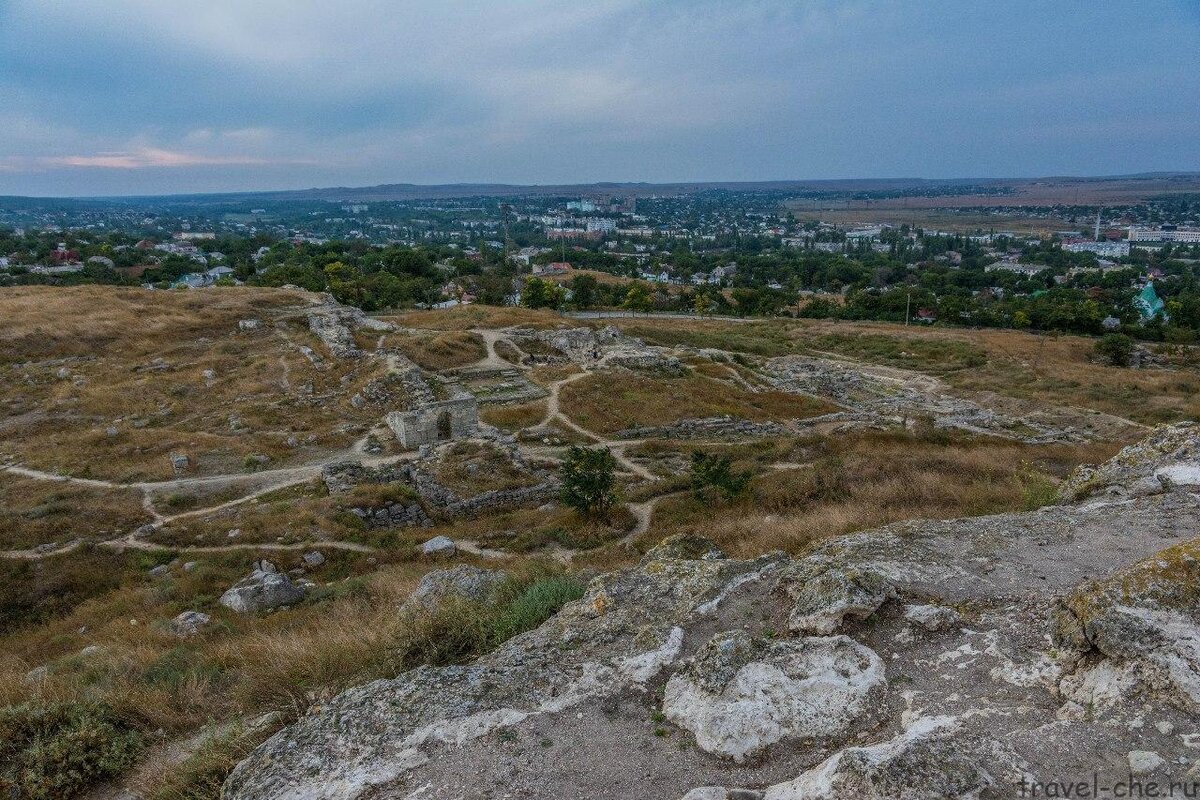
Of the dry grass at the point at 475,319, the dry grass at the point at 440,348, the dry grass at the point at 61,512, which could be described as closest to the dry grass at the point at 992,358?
the dry grass at the point at 475,319

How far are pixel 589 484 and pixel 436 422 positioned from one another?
31.9ft

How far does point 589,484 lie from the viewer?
18688mm

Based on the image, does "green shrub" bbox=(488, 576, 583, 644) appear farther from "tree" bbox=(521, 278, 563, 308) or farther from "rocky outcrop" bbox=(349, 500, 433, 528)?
"tree" bbox=(521, 278, 563, 308)

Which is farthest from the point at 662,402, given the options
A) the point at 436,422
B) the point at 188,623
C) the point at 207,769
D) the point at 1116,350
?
the point at 1116,350

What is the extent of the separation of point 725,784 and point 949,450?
2099cm

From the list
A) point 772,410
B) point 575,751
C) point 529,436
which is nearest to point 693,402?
point 772,410

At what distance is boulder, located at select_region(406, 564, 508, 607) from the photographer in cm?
845

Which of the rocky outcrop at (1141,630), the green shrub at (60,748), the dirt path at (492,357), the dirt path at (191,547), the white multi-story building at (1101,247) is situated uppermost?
the white multi-story building at (1101,247)

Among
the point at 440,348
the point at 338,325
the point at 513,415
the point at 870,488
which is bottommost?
the point at 513,415

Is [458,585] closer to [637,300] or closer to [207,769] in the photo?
[207,769]

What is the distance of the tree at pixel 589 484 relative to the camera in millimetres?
18797

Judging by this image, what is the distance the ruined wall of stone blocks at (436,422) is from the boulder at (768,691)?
20.7m

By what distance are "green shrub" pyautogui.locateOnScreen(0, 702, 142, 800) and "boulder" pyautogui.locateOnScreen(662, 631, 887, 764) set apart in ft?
16.3

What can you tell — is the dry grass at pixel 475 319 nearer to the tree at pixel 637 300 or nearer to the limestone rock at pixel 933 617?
the tree at pixel 637 300
